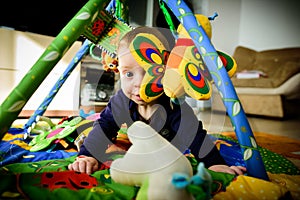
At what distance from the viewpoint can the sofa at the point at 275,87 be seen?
2.19m

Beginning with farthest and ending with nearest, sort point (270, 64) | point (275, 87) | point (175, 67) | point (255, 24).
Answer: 1. point (255, 24)
2. point (270, 64)
3. point (275, 87)
4. point (175, 67)

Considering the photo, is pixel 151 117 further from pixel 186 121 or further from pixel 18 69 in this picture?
pixel 18 69

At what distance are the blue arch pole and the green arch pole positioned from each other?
0.19 meters

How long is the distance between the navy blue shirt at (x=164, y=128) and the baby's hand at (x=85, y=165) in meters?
0.03

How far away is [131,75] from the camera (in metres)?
0.58

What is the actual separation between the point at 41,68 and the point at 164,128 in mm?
351

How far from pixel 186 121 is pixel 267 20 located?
311 cm

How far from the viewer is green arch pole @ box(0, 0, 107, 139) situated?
0.35 meters

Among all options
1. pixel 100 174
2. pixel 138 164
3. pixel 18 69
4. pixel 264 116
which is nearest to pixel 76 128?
pixel 100 174

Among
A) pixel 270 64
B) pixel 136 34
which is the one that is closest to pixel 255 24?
pixel 270 64

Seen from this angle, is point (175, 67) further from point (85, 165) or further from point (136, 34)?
point (85, 165)

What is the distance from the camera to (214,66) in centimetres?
47

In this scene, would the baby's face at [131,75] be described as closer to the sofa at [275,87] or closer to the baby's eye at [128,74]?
the baby's eye at [128,74]

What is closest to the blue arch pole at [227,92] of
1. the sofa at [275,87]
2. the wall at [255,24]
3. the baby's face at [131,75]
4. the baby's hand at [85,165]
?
the baby's face at [131,75]
